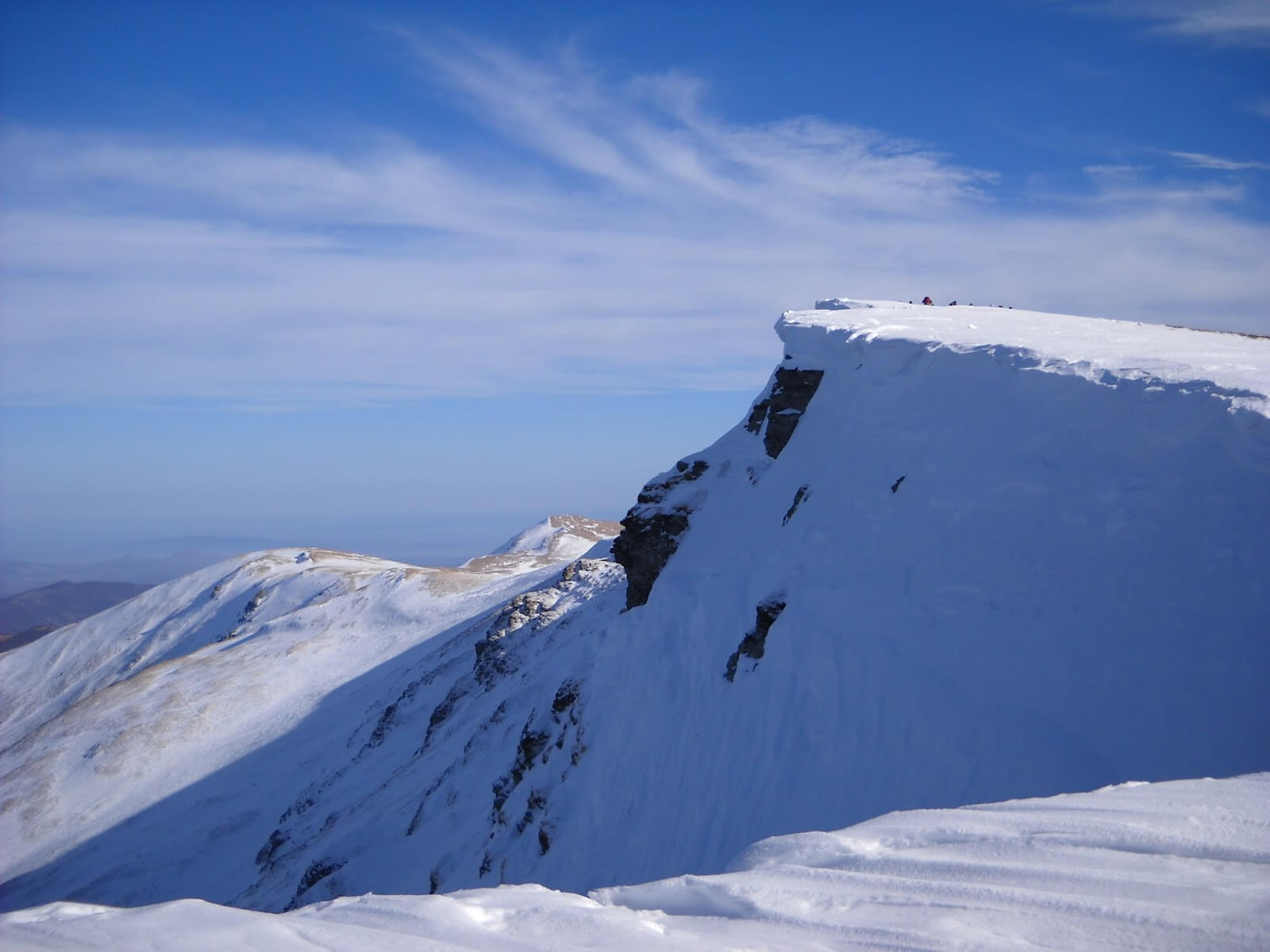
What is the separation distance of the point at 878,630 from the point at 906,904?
30.0ft

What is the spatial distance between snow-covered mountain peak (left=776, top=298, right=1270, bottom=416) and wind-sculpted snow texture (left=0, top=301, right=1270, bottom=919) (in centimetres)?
11

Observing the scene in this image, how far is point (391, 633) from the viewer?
57312 mm

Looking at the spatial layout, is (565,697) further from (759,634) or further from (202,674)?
(202,674)

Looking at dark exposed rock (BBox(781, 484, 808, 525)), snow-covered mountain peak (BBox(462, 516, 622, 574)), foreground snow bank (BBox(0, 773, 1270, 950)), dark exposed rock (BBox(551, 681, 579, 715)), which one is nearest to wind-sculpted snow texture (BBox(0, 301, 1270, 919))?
dark exposed rock (BBox(551, 681, 579, 715))

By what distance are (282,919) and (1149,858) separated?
6317mm

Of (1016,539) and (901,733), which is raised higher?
(1016,539)

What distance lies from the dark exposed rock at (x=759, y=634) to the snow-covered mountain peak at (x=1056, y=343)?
678 centimetres

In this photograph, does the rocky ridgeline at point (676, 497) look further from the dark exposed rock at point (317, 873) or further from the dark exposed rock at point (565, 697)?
the dark exposed rock at point (317, 873)

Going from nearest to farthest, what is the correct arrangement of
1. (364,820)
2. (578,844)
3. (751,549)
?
(578,844), (751,549), (364,820)

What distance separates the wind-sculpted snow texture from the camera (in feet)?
36.0

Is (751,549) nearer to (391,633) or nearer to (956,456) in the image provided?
(956,456)

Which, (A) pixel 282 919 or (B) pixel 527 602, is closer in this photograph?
(A) pixel 282 919

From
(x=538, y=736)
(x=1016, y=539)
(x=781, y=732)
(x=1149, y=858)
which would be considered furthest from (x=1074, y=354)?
(x=538, y=736)

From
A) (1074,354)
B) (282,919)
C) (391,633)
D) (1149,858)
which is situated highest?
(1074,354)
